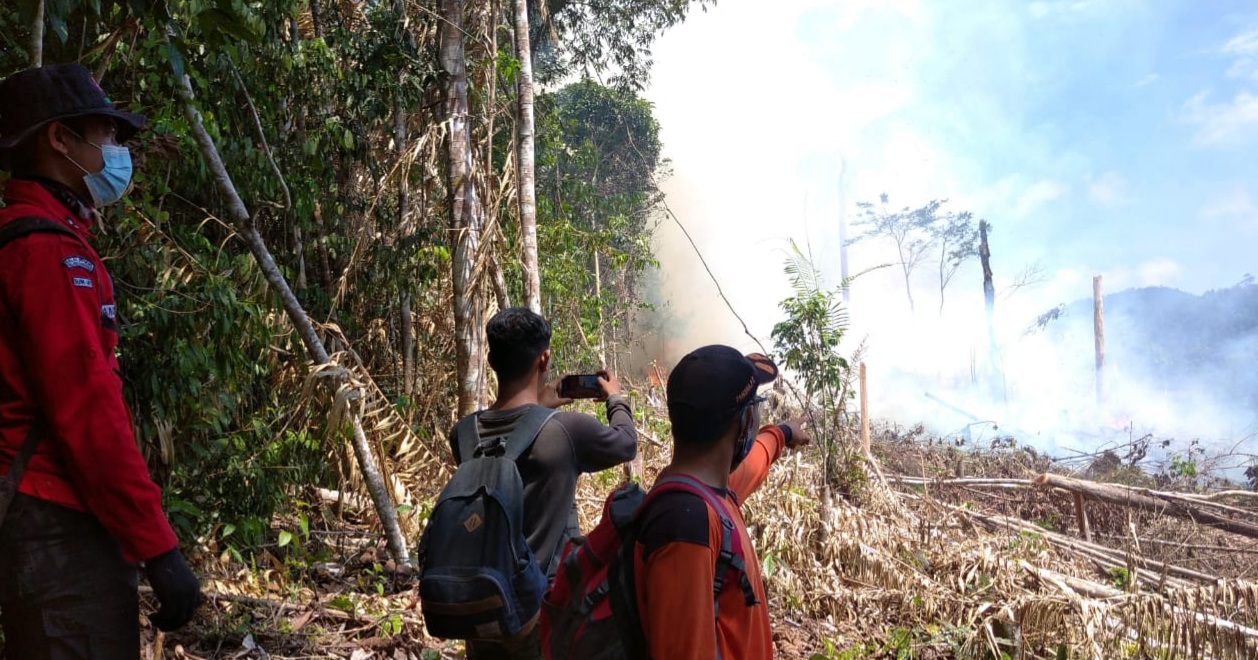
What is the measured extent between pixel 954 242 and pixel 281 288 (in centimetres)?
3073

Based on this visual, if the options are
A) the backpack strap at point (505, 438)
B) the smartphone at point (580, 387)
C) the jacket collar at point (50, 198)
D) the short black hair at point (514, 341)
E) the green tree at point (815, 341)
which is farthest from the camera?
the green tree at point (815, 341)

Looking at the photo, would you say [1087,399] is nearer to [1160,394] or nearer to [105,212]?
[1160,394]

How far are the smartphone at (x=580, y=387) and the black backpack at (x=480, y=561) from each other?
0.53 meters

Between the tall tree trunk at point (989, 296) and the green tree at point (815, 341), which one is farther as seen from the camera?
the tall tree trunk at point (989, 296)

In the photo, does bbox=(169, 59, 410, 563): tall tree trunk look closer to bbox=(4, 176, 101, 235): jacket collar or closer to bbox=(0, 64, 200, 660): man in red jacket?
bbox=(4, 176, 101, 235): jacket collar

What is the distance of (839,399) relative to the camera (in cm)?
705

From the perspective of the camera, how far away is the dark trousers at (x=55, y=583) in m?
1.73

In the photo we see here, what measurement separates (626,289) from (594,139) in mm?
4432

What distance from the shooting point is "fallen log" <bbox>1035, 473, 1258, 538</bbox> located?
7.09m

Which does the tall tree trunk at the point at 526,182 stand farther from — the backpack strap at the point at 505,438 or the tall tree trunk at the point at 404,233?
the backpack strap at the point at 505,438

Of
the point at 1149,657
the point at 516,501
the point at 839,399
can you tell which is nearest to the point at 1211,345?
the point at 839,399

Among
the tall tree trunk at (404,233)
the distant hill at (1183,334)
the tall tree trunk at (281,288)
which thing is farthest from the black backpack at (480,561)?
the distant hill at (1183,334)

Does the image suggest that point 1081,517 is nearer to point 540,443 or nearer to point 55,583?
point 540,443

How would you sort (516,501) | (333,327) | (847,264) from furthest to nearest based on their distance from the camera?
(847,264)
(333,327)
(516,501)
